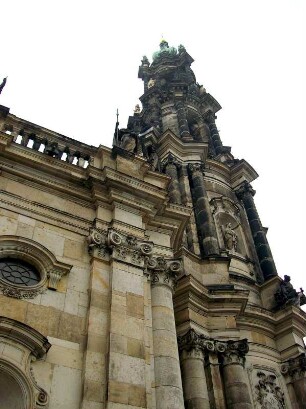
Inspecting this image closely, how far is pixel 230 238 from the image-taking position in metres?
21.3

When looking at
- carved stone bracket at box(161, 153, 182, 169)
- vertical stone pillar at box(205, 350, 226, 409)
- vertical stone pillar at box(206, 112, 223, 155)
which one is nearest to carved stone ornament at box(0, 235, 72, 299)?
vertical stone pillar at box(205, 350, 226, 409)

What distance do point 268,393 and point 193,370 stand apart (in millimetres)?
2952

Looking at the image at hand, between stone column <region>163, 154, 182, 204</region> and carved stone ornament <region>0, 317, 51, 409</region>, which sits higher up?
stone column <region>163, 154, 182, 204</region>

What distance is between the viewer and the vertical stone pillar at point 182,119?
2664 cm

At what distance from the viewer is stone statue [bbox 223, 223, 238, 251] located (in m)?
21.1

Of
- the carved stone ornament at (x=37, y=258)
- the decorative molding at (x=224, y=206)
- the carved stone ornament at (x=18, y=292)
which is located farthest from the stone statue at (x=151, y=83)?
the carved stone ornament at (x=18, y=292)

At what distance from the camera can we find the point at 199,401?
43.6 ft

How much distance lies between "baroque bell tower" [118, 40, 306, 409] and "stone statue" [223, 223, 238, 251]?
4cm

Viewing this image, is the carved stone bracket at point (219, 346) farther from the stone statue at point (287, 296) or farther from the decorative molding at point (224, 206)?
the decorative molding at point (224, 206)

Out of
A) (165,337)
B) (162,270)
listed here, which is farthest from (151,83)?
(165,337)

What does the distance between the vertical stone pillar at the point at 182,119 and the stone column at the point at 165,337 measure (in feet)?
50.6

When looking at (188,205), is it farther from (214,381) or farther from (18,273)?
(18,273)

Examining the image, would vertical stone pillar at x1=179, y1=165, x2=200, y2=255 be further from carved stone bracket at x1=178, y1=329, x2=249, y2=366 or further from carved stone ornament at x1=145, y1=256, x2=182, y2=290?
carved stone ornament at x1=145, y1=256, x2=182, y2=290

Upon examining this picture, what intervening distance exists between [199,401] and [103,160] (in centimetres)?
673
